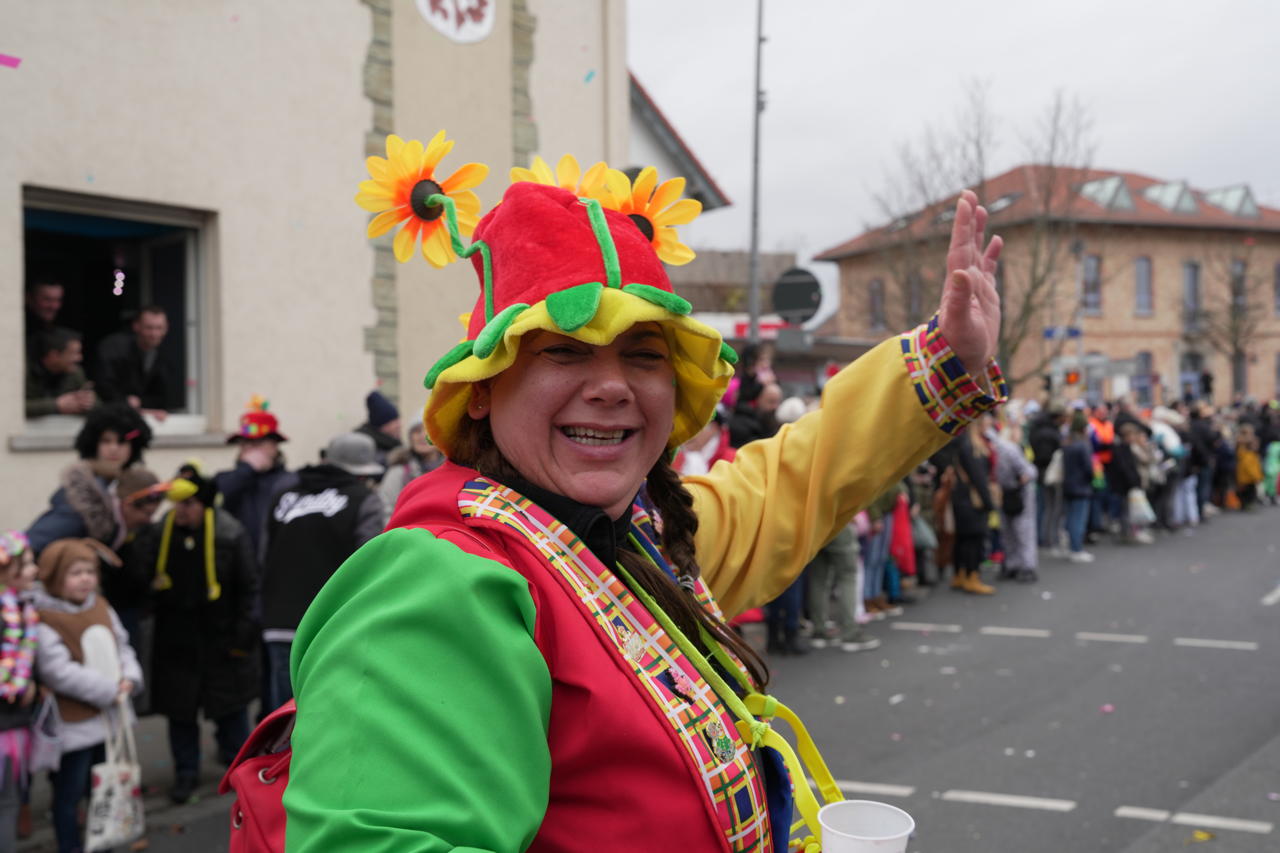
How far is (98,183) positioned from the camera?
728 cm

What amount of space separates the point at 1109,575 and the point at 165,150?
33.9 feet

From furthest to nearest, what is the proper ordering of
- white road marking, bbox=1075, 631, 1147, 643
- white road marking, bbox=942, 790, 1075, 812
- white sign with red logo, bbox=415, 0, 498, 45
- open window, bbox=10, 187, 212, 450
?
1. white sign with red logo, bbox=415, 0, 498, 45
2. white road marking, bbox=1075, 631, 1147, 643
3. open window, bbox=10, 187, 212, 450
4. white road marking, bbox=942, 790, 1075, 812

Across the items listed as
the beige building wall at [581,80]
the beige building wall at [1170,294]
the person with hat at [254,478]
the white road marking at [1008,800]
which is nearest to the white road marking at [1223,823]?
Answer: the white road marking at [1008,800]

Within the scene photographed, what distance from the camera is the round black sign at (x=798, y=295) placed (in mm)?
10938

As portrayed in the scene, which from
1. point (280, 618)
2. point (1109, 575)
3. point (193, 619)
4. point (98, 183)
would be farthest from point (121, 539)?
point (1109, 575)

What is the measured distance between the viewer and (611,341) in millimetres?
1486

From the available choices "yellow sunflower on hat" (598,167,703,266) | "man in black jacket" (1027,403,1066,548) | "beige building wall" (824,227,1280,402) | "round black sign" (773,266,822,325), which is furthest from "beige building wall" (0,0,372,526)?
"beige building wall" (824,227,1280,402)

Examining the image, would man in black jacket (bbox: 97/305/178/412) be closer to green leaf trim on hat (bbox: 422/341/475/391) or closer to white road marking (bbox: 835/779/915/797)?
white road marking (bbox: 835/779/915/797)

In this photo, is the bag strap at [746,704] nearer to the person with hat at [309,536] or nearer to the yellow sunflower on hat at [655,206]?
the yellow sunflower on hat at [655,206]

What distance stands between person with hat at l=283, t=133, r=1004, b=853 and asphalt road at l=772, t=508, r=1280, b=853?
3103mm

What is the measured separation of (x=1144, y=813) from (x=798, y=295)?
7.15 m

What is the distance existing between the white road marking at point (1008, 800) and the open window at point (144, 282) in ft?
20.3

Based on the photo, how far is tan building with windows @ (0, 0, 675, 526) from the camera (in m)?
6.96

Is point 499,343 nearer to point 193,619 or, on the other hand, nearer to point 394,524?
point 394,524
